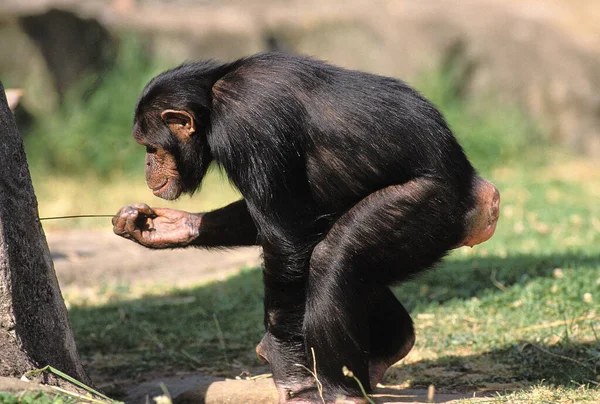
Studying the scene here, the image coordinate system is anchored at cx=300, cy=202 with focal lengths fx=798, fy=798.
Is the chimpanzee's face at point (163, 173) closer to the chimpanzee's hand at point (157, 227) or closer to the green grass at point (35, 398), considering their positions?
the chimpanzee's hand at point (157, 227)

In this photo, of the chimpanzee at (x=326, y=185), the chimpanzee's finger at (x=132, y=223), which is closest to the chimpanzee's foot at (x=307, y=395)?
the chimpanzee at (x=326, y=185)

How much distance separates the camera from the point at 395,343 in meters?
4.22

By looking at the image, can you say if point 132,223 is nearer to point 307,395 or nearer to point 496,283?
point 307,395

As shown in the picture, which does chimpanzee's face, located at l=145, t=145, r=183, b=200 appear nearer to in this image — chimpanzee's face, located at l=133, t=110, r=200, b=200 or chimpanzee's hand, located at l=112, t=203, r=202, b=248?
chimpanzee's face, located at l=133, t=110, r=200, b=200

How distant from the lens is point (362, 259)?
366 cm

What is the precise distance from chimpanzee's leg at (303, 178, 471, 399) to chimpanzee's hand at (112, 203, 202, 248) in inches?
38.7

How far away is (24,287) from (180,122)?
44.3 inches

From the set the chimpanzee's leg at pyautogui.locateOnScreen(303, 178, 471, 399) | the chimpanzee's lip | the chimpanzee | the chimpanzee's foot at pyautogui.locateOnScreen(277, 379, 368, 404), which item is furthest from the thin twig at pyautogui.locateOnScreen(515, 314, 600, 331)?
the chimpanzee's lip

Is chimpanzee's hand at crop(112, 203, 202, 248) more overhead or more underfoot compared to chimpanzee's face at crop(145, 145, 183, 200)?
more underfoot

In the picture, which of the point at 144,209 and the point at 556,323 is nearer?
the point at 144,209

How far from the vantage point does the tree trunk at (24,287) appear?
3438mm

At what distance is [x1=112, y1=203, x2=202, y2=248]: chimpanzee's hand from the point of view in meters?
4.30

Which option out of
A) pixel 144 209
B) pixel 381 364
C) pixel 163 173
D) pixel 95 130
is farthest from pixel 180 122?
pixel 95 130

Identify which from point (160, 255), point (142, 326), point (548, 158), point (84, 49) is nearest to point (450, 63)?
point (548, 158)
